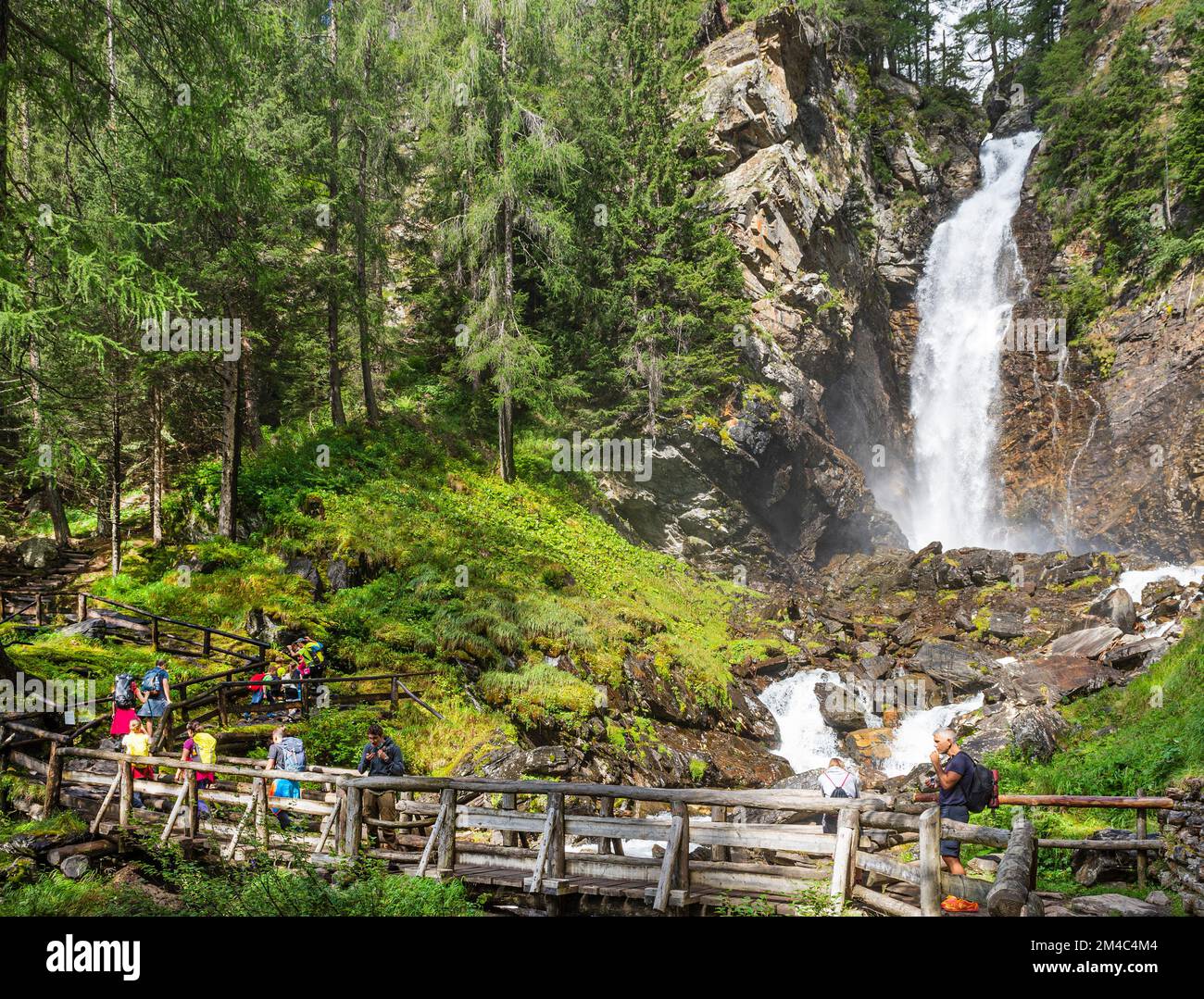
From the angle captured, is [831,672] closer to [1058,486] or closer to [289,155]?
[1058,486]

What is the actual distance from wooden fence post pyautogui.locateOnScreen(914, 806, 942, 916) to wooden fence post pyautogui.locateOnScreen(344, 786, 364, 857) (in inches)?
244

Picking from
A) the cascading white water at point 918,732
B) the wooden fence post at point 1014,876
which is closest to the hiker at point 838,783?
the wooden fence post at point 1014,876

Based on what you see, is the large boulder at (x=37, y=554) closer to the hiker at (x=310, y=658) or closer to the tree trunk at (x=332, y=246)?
the tree trunk at (x=332, y=246)

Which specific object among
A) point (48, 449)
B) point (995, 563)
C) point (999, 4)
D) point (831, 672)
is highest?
point (999, 4)

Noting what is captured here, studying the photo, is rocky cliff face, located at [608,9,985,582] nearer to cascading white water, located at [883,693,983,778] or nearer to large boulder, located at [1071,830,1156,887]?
cascading white water, located at [883,693,983,778]

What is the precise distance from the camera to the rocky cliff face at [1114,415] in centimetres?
2997

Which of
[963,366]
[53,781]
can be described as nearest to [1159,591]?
[963,366]

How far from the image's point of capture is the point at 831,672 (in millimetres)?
23406

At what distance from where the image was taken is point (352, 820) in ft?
28.8

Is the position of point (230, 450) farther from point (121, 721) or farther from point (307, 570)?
point (121, 721)

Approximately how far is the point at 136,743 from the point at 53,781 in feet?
4.19

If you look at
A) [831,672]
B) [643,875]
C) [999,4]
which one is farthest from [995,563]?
[999,4]
